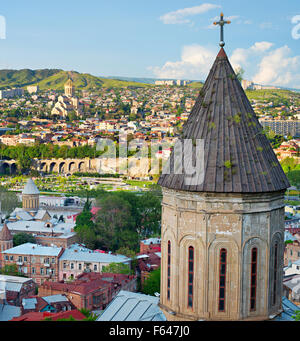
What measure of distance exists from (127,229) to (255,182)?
75.7 ft

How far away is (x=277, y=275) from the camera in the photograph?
6.22 meters

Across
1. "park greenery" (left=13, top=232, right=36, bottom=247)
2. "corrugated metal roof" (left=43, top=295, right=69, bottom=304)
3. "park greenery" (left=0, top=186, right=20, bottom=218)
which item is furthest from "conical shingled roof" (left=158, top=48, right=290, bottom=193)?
"park greenery" (left=0, top=186, right=20, bottom=218)

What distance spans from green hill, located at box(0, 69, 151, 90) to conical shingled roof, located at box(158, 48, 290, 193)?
132 metres

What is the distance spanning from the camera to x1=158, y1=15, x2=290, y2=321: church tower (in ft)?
19.0

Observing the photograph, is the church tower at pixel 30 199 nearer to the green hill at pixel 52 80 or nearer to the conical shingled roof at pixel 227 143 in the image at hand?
the conical shingled roof at pixel 227 143

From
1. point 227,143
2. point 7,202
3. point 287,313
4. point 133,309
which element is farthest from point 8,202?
point 227,143

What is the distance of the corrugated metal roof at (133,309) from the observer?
659 centimetres

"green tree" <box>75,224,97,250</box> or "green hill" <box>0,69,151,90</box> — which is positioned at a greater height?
"green hill" <box>0,69,151,90</box>

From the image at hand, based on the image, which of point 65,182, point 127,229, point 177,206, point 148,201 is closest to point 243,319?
point 177,206

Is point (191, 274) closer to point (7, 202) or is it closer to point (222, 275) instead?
point (222, 275)

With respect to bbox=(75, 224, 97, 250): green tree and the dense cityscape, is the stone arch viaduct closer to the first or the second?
the dense cityscape

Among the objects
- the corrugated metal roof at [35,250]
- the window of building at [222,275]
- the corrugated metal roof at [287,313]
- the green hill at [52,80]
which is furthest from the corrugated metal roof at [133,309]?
the green hill at [52,80]
